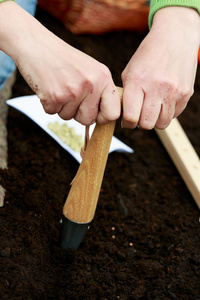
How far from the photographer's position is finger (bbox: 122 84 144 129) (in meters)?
0.89

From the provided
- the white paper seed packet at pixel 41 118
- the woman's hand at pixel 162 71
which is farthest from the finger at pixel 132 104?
the white paper seed packet at pixel 41 118

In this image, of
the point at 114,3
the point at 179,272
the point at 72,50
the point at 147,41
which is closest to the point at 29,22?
the point at 72,50

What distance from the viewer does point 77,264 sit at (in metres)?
1.06

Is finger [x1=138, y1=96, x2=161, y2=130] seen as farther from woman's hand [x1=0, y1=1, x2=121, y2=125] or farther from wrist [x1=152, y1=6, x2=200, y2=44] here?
wrist [x1=152, y1=6, x2=200, y2=44]

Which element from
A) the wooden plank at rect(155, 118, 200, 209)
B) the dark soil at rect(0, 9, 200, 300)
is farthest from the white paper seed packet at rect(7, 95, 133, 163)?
the wooden plank at rect(155, 118, 200, 209)

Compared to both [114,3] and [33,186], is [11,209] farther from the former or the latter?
[114,3]

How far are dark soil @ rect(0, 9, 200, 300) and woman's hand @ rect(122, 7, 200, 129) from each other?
42cm

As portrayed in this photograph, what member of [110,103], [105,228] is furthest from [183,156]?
[110,103]

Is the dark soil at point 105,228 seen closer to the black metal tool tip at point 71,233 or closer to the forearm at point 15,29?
the black metal tool tip at point 71,233

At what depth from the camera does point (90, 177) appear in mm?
1014

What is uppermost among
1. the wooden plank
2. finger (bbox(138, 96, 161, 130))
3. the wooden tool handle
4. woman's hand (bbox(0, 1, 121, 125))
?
woman's hand (bbox(0, 1, 121, 125))

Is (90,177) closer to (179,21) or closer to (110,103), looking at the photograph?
(110,103)

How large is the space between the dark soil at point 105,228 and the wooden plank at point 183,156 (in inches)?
1.5

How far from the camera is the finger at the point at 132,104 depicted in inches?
35.0
